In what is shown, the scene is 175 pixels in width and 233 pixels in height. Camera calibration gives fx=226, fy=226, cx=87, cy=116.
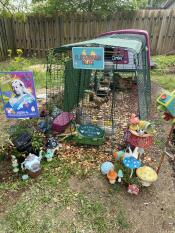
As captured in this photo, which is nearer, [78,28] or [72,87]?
[72,87]

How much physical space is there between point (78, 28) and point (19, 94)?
635 centimetres

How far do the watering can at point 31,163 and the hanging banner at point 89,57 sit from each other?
1318 mm

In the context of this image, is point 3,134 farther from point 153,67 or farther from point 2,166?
point 153,67

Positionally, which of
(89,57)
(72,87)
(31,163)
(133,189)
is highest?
(89,57)

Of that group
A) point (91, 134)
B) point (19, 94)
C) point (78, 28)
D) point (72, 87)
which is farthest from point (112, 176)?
point (78, 28)

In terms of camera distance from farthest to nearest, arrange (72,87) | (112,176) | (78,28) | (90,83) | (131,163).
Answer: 1. (78,28)
2. (90,83)
3. (72,87)
4. (112,176)
5. (131,163)

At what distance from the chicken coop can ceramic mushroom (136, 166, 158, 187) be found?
2.92 feet

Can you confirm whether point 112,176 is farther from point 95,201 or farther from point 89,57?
point 89,57

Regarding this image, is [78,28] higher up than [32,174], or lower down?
higher up

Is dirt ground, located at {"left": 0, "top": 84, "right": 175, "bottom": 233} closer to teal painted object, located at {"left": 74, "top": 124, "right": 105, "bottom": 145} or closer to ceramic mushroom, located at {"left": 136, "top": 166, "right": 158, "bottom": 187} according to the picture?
ceramic mushroom, located at {"left": 136, "top": 166, "right": 158, "bottom": 187}

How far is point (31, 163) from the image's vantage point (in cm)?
282

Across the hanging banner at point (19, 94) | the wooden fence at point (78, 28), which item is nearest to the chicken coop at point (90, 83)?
the hanging banner at point (19, 94)

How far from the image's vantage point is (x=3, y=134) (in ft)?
12.0

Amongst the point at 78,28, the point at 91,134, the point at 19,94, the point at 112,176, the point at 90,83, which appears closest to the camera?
the point at 112,176
